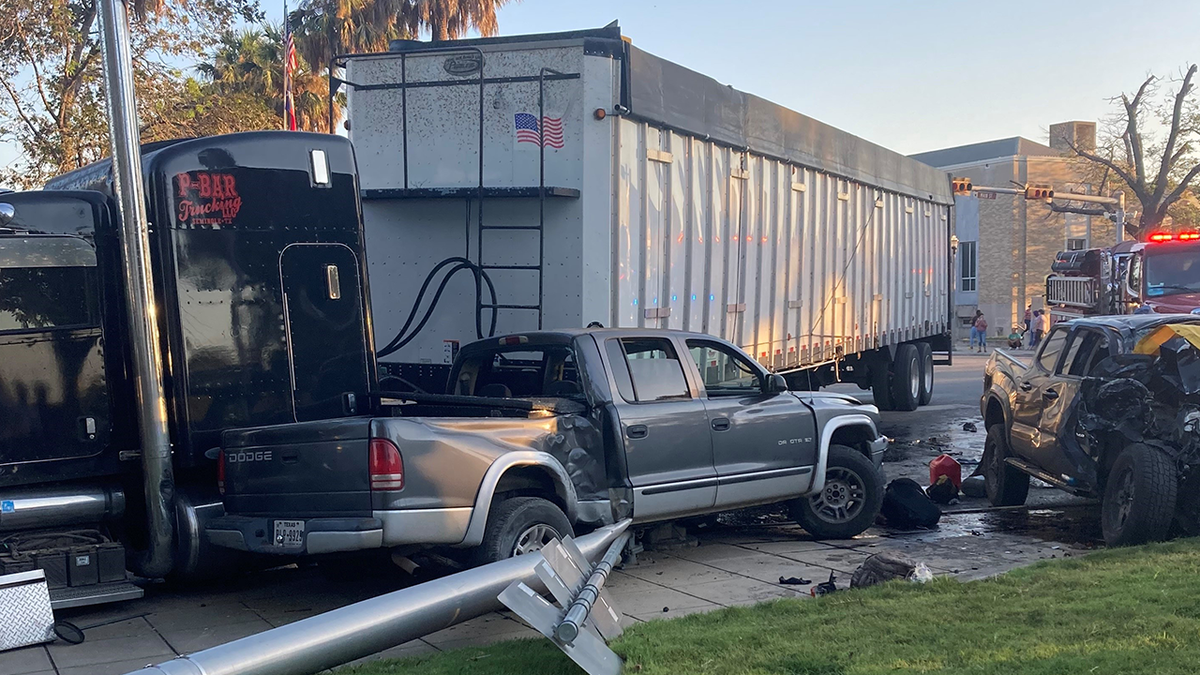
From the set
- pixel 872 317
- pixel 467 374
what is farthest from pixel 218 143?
pixel 872 317

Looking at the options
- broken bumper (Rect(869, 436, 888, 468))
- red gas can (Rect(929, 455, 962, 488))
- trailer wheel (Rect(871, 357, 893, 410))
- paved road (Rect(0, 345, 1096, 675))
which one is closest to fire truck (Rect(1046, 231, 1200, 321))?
trailer wheel (Rect(871, 357, 893, 410))

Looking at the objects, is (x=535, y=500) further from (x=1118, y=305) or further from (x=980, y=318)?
(x=980, y=318)

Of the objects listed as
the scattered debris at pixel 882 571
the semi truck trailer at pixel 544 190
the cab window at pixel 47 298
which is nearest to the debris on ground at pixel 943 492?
the semi truck trailer at pixel 544 190

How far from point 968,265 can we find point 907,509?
2130 inches

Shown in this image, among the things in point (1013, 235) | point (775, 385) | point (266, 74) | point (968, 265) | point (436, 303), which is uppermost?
point (266, 74)

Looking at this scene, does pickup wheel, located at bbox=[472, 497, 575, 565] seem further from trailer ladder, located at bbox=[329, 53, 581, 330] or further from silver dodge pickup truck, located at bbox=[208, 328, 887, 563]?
trailer ladder, located at bbox=[329, 53, 581, 330]

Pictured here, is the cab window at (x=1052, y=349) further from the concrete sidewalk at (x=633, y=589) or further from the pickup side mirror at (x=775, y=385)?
the pickup side mirror at (x=775, y=385)

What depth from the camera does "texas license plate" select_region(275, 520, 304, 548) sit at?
6375 mm

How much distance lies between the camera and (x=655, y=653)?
534cm

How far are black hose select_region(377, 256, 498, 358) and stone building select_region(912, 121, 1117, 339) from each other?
51.0m

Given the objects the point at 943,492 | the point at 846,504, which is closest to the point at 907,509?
the point at 846,504

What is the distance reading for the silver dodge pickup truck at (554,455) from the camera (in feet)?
20.6

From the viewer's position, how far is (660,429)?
7.64 m

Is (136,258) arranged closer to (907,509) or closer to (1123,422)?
(907,509)
